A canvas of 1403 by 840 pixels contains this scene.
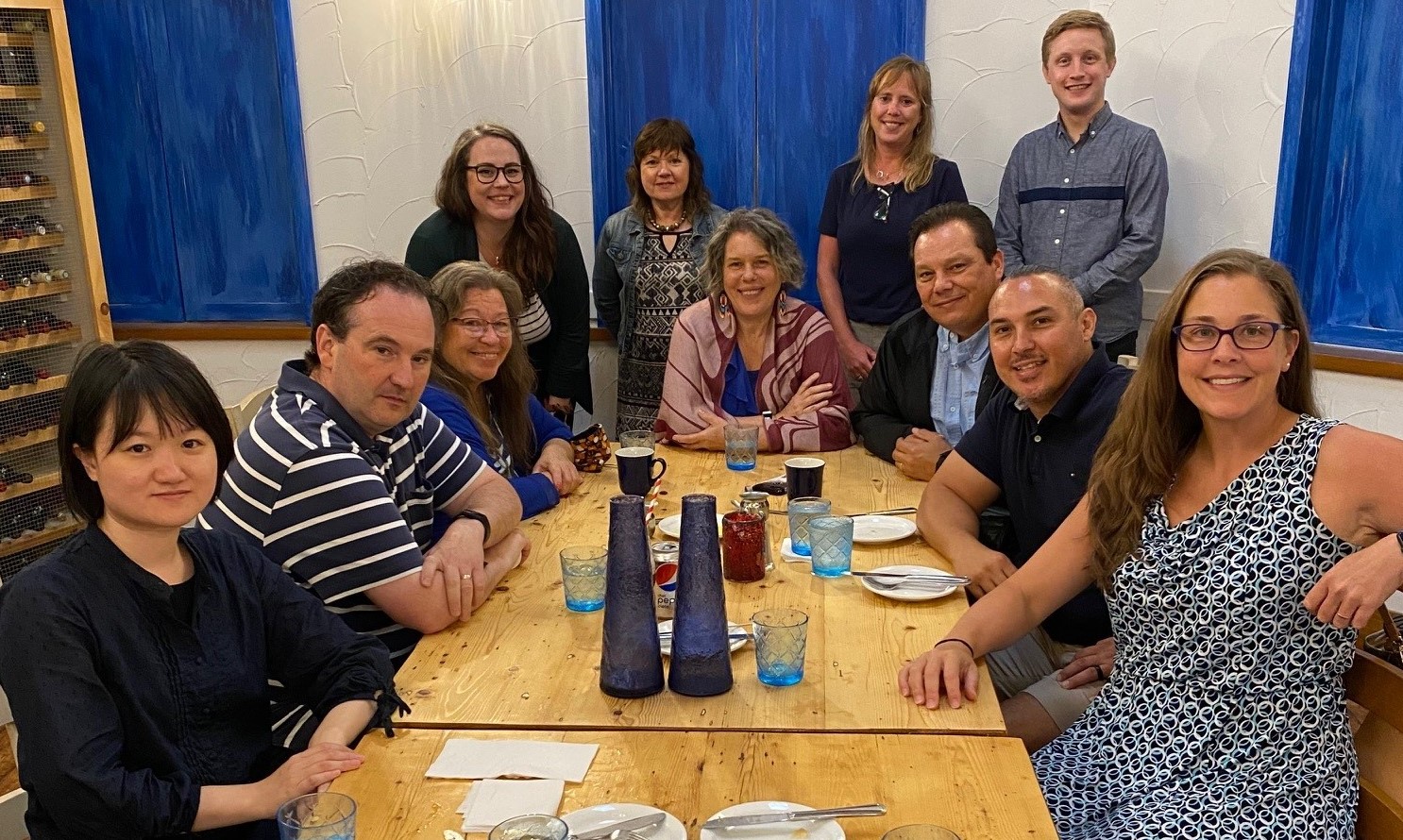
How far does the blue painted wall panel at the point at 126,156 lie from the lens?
4.58 metres

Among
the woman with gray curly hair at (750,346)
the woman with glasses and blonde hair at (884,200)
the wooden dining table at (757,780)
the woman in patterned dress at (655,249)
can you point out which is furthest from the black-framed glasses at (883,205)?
the wooden dining table at (757,780)

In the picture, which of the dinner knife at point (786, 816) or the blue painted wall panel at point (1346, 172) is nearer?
the dinner knife at point (786, 816)

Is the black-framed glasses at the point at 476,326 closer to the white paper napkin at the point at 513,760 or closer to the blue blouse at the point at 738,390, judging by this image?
the blue blouse at the point at 738,390

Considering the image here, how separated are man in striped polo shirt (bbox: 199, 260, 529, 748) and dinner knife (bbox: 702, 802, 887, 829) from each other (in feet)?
2.49

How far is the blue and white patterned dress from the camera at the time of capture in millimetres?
1605

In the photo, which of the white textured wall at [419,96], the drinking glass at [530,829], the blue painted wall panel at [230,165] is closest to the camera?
the drinking glass at [530,829]

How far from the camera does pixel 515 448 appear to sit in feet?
9.36

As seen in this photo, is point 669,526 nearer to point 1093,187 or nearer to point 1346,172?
point 1093,187

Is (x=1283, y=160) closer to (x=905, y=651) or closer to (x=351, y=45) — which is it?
(x=905, y=651)

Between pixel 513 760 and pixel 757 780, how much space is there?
1.02ft

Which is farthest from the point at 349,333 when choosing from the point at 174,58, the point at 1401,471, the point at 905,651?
the point at 174,58

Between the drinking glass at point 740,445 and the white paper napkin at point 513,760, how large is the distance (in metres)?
1.40

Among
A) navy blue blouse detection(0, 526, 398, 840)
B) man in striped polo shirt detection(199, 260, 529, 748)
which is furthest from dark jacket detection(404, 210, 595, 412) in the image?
navy blue blouse detection(0, 526, 398, 840)

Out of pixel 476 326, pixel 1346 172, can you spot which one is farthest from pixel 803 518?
pixel 1346 172
